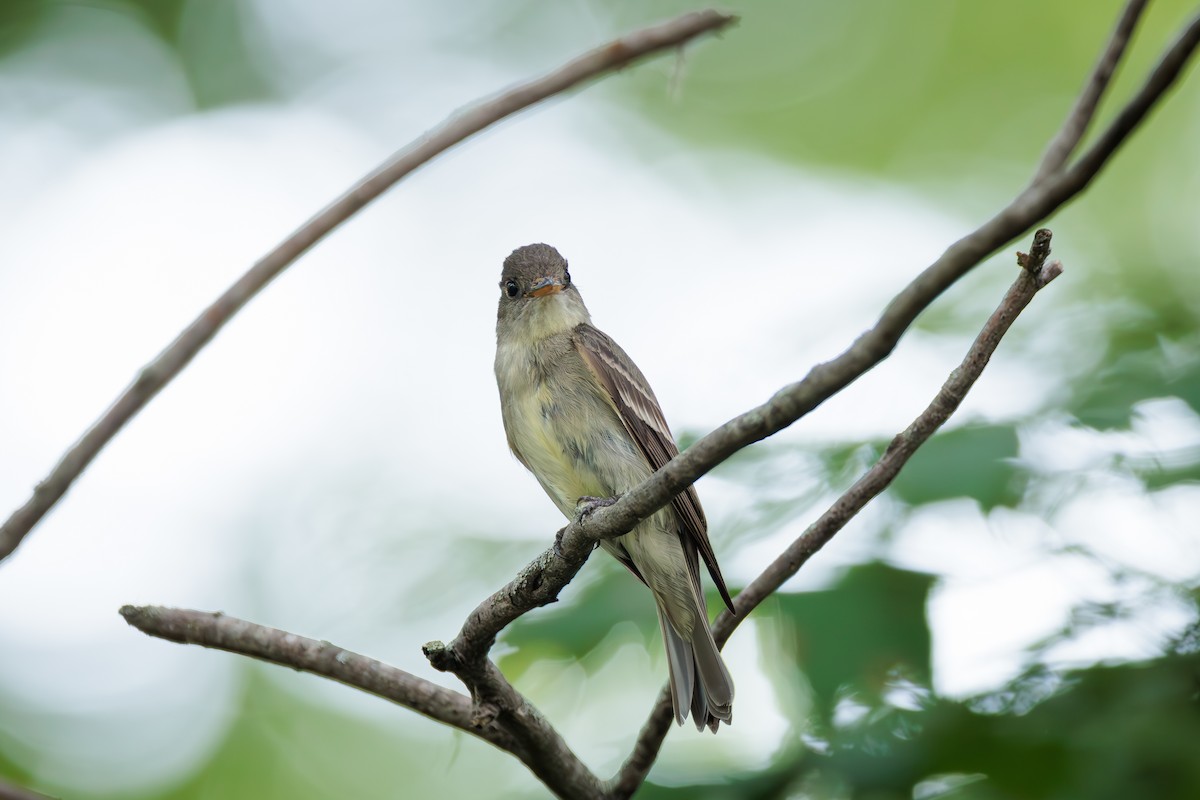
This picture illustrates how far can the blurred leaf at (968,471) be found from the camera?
11.9ft

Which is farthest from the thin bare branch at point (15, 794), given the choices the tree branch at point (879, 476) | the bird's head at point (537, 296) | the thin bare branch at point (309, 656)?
the bird's head at point (537, 296)

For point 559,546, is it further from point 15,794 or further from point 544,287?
point 544,287

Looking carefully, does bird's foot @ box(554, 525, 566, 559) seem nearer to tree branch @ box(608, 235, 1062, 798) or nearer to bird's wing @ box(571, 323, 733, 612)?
tree branch @ box(608, 235, 1062, 798)

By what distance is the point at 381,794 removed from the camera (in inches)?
249

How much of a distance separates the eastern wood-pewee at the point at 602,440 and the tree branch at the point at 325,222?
6.77 feet

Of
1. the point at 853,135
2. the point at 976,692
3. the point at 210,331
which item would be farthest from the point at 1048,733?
the point at 853,135

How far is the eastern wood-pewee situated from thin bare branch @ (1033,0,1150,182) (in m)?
1.89

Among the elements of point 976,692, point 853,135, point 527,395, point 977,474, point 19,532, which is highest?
point 853,135

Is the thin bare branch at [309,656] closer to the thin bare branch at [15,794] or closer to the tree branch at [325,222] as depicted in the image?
the thin bare branch at [15,794]

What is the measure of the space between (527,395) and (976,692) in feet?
7.69

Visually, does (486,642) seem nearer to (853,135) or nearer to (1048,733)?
(1048,733)

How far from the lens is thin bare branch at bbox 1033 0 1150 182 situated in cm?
208

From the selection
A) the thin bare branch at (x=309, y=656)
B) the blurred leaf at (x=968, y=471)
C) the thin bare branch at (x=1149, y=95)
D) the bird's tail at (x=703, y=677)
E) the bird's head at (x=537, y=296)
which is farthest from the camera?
the bird's head at (x=537, y=296)

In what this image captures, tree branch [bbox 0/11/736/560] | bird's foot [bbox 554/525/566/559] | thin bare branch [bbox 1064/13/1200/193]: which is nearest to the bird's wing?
bird's foot [bbox 554/525/566/559]
